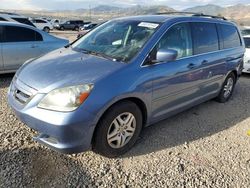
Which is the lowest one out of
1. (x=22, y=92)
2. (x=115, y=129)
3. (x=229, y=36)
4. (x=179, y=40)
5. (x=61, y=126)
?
(x=115, y=129)

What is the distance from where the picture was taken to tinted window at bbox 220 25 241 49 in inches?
209

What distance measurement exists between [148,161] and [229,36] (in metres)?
3.42

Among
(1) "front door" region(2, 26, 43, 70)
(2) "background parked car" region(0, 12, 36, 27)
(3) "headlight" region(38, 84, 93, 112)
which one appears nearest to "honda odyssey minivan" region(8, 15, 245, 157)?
(3) "headlight" region(38, 84, 93, 112)

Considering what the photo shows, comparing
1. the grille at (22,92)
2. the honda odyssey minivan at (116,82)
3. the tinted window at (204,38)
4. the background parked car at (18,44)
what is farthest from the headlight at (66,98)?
the background parked car at (18,44)

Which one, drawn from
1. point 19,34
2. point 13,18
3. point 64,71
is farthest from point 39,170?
point 13,18

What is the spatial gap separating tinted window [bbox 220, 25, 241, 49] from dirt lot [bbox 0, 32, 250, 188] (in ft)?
5.94

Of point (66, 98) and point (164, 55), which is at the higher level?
point (164, 55)

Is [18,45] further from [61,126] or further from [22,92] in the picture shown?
[61,126]

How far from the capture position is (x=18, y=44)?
6.71 meters

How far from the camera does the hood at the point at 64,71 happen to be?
301 centimetres

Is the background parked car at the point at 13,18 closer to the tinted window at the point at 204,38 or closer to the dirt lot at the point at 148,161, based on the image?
the dirt lot at the point at 148,161

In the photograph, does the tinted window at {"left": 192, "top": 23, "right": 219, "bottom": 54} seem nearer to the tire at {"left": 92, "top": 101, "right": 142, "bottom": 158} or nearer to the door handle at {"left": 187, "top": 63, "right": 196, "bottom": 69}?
the door handle at {"left": 187, "top": 63, "right": 196, "bottom": 69}

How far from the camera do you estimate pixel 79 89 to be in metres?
2.92

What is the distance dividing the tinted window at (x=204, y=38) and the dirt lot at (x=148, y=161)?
1.30 metres
